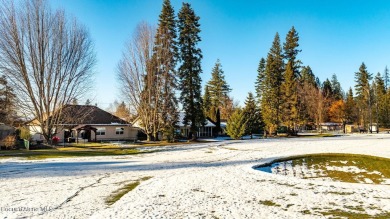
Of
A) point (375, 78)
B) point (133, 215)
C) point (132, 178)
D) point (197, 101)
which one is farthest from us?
point (375, 78)

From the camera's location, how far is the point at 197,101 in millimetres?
43781

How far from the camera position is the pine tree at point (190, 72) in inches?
1699

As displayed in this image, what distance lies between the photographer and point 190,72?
43438mm

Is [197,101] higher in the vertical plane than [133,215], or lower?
higher

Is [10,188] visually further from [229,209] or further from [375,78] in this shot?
[375,78]

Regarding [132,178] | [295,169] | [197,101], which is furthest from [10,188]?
[197,101]

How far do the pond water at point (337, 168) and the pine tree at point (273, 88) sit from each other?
3460cm

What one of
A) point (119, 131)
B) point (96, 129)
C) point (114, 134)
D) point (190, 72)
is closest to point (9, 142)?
point (96, 129)

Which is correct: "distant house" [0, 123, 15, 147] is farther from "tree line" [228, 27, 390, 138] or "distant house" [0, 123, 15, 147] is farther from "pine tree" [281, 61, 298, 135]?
"pine tree" [281, 61, 298, 135]

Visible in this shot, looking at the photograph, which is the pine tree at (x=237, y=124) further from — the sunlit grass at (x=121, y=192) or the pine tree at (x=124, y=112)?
the sunlit grass at (x=121, y=192)

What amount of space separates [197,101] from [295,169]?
28.0m

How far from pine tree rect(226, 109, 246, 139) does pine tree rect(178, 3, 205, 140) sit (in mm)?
4324

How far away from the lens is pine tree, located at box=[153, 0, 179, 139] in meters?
40.9

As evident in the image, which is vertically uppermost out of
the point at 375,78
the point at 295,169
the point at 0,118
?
the point at 375,78
